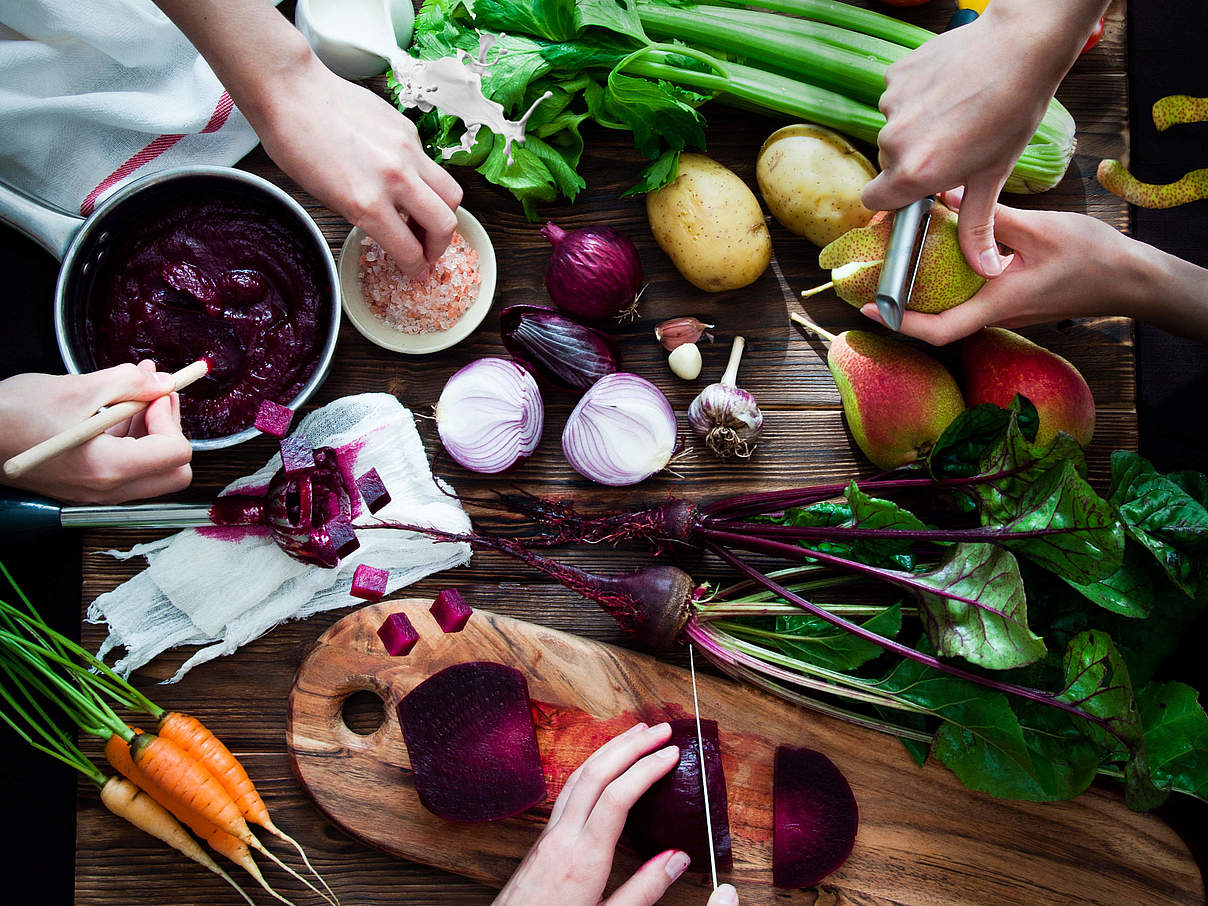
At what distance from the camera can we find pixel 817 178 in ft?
4.56

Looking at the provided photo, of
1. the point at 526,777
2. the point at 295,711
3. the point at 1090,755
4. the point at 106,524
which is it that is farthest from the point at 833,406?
the point at 106,524

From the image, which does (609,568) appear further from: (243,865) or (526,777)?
(243,865)

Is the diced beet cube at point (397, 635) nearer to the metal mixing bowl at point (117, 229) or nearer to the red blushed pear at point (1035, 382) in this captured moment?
the metal mixing bowl at point (117, 229)

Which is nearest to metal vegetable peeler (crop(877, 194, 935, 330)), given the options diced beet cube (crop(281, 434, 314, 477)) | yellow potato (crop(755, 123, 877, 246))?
yellow potato (crop(755, 123, 877, 246))

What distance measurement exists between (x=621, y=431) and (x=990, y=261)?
25.1 inches

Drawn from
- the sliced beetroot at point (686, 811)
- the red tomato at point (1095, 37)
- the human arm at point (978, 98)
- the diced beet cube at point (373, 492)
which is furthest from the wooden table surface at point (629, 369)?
the human arm at point (978, 98)

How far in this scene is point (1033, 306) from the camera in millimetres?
1344

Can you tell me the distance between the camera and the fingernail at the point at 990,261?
1244 mm

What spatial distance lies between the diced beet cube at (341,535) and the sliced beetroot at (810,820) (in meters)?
0.81

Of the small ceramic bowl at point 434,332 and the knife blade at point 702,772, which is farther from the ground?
the small ceramic bowl at point 434,332

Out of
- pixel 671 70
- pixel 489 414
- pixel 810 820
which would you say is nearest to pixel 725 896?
pixel 810 820

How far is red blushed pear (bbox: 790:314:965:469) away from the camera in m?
1.38

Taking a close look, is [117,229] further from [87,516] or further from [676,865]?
[676,865]

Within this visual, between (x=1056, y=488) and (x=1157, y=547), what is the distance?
8.7 inches
